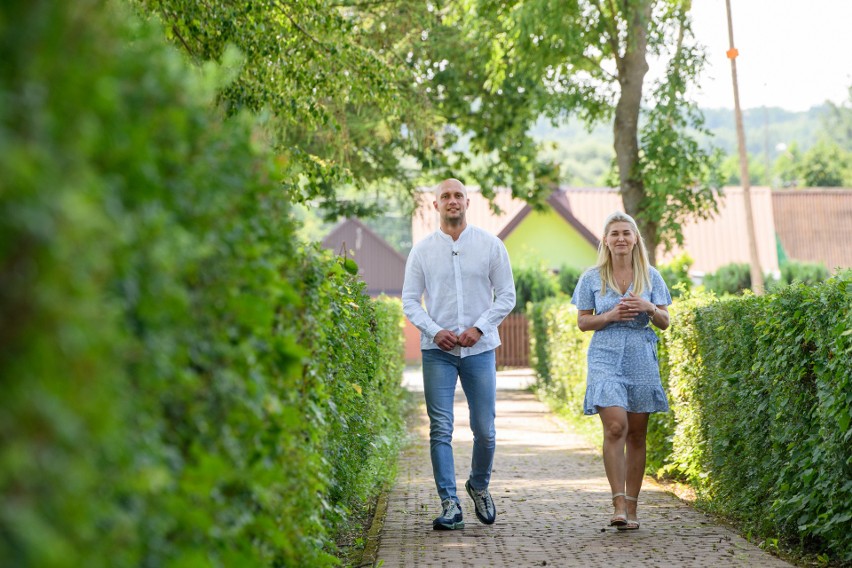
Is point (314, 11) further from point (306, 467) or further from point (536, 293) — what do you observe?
point (536, 293)

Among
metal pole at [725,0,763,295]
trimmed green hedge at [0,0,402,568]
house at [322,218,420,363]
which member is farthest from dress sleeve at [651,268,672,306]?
house at [322,218,420,363]

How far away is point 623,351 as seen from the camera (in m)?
7.79

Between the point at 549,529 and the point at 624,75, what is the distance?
47.0ft

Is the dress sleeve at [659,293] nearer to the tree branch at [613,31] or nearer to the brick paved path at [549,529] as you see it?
the brick paved path at [549,529]

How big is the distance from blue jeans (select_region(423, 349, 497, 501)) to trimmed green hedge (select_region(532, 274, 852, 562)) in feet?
5.64

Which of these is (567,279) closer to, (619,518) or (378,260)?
(378,260)

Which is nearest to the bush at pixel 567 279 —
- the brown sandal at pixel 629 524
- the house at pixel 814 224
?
the house at pixel 814 224

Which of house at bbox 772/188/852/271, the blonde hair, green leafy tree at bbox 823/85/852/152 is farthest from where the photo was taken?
green leafy tree at bbox 823/85/852/152

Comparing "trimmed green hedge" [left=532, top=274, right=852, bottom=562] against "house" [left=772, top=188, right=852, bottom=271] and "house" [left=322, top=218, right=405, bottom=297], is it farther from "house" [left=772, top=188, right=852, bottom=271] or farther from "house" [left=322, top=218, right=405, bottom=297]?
"house" [left=322, top=218, right=405, bottom=297]

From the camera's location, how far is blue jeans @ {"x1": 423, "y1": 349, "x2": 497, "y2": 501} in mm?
7902

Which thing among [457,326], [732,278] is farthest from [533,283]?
[457,326]

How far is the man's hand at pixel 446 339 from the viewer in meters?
7.79

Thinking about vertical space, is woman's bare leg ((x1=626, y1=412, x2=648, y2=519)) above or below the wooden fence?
above

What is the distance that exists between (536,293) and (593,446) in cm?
2271
